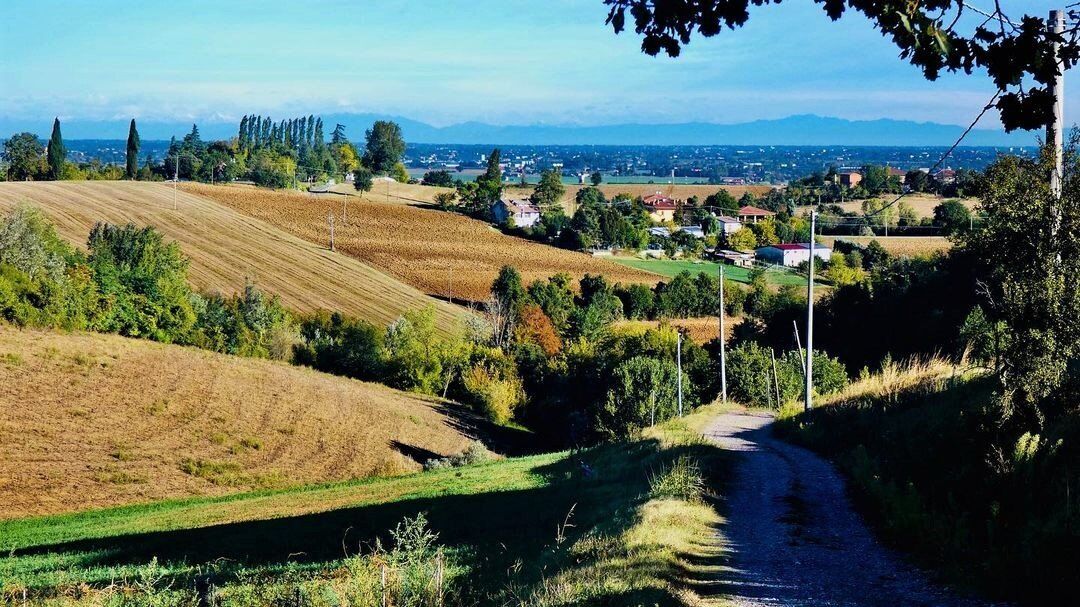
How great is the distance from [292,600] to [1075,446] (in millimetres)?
8555

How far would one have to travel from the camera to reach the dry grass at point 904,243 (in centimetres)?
8484

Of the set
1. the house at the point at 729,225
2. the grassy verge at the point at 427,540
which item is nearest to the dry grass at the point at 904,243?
the house at the point at 729,225

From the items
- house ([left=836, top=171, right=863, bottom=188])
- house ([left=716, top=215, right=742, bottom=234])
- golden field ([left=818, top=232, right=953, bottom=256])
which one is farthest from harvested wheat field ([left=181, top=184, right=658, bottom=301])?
house ([left=716, top=215, right=742, bottom=234])

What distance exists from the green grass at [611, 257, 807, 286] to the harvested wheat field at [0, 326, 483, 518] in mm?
41121

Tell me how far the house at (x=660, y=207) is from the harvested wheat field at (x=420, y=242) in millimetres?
32003

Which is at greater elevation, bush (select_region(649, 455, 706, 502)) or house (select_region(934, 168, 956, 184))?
house (select_region(934, 168, 956, 184))

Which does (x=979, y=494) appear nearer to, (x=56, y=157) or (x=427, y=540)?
(x=427, y=540)

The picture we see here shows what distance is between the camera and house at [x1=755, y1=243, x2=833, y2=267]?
304ft

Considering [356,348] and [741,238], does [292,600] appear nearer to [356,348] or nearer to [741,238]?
[356,348]

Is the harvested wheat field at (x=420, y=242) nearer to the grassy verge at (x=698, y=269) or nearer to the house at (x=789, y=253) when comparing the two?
the grassy verge at (x=698, y=269)

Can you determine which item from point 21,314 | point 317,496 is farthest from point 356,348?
point 317,496

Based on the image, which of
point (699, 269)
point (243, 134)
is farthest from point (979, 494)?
point (243, 134)

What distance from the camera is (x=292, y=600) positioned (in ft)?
34.0

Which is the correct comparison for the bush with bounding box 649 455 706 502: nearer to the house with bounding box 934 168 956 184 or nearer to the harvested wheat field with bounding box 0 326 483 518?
the house with bounding box 934 168 956 184
